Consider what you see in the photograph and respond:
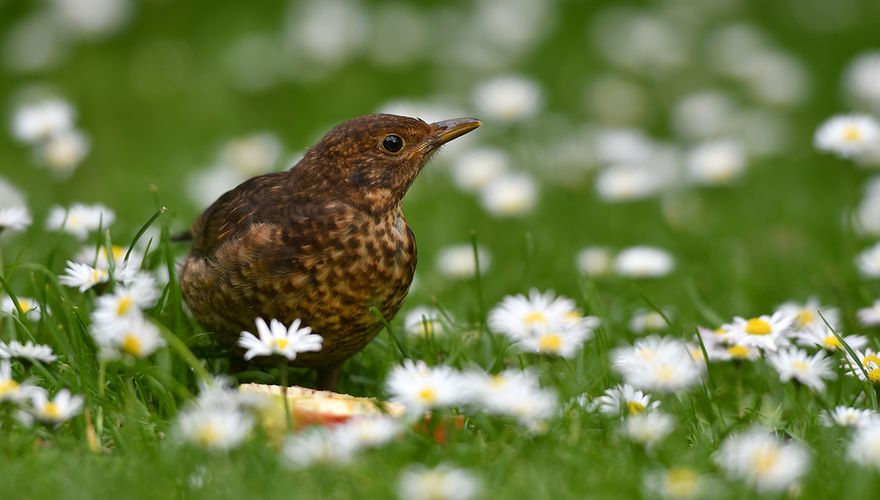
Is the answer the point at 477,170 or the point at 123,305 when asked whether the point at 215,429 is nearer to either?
the point at 123,305

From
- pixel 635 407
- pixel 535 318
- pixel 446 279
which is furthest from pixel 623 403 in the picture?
pixel 446 279

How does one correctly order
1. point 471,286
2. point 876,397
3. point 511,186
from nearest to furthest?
point 876,397
point 471,286
point 511,186

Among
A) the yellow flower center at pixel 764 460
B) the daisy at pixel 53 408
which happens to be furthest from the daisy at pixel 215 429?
the yellow flower center at pixel 764 460

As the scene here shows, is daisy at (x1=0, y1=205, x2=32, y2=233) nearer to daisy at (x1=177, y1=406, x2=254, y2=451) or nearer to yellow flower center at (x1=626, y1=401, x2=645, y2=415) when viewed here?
daisy at (x1=177, y1=406, x2=254, y2=451)

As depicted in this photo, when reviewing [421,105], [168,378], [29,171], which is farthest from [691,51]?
[168,378]

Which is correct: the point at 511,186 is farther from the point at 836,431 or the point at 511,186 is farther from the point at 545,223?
the point at 836,431

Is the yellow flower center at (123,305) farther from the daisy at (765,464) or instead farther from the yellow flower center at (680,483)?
the daisy at (765,464)

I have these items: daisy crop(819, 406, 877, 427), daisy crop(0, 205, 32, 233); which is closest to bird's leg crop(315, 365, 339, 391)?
daisy crop(0, 205, 32, 233)

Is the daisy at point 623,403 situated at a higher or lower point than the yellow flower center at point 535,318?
lower
